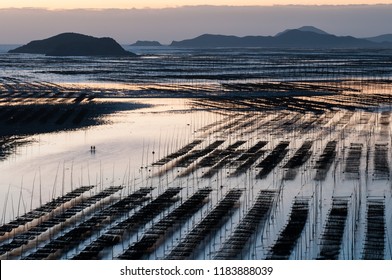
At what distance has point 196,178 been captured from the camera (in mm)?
33000

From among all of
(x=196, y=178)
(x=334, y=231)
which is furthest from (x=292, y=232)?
(x=196, y=178)

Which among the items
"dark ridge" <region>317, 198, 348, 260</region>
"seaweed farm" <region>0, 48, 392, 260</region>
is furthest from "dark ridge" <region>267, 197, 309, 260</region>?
"dark ridge" <region>317, 198, 348, 260</region>

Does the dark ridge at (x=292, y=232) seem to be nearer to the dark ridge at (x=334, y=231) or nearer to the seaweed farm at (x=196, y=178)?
the seaweed farm at (x=196, y=178)

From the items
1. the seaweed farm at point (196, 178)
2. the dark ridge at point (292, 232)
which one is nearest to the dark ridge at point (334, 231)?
the seaweed farm at point (196, 178)

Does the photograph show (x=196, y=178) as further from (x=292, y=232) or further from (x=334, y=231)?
(x=334, y=231)

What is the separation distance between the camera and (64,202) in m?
28.6

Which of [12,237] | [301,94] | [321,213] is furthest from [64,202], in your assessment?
[301,94]

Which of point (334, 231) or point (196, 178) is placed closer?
point (334, 231)

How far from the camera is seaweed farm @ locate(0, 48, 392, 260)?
76.9 feet

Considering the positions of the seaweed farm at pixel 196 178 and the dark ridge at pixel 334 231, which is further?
the seaweed farm at pixel 196 178

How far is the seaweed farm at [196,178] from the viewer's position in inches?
923

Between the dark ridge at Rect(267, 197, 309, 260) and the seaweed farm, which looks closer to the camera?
the dark ridge at Rect(267, 197, 309, 260)

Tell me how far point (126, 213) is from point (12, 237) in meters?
4.59

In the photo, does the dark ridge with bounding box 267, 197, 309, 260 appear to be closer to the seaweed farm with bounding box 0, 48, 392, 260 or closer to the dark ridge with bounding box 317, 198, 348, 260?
the seaweed farm with bounding box 0, 48, 392, 260
